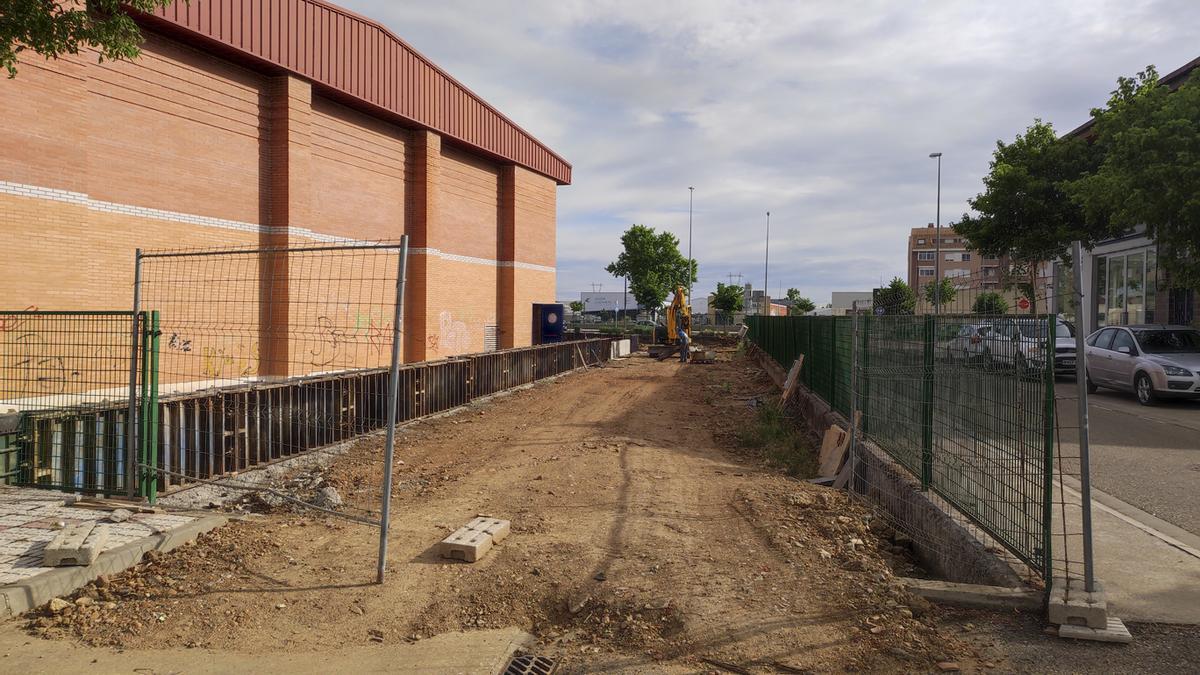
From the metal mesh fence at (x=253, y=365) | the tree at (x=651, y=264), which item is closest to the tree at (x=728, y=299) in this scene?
the tree at (x=651, y=264)

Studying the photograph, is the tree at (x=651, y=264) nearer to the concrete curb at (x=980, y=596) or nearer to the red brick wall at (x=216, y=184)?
the red brick wall at (x=216, y=184)

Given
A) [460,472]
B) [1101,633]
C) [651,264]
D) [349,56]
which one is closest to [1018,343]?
[1101,633]

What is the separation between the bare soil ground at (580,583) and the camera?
163 inches

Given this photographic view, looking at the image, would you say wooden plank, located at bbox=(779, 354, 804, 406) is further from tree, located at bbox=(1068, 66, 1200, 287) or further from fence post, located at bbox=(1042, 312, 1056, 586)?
fence post, located at bbox=(1042, 312, 1056, 586)

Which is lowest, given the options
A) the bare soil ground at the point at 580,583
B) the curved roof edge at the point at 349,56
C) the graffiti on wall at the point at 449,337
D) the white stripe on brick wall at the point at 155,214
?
the bare soil ground at the point at 580,583

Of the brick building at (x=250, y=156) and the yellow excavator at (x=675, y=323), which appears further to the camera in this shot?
the yellow excavator at (x=675, y=323)

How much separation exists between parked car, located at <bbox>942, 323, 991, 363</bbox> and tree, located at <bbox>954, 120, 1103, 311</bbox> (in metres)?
17.9

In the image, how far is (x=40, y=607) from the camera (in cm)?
472

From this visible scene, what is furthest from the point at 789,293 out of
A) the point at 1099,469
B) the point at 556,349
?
the point at 1099,469

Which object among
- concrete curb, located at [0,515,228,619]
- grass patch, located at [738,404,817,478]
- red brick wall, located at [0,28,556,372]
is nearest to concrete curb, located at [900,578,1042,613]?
grass patch, located at [738,404,817,478]

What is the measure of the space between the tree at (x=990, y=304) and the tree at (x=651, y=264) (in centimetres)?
5398

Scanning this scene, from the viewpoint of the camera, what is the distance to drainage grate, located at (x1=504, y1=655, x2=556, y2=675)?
3.90 meters

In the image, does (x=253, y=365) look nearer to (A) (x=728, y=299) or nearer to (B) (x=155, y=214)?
(B) (x=155, y=214)

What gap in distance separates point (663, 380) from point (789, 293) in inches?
4208
